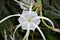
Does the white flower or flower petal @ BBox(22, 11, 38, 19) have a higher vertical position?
flower petal @ BBox(22, 11, 38, 19)

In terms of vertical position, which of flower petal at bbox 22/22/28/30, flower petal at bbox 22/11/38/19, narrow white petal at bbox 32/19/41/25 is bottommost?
flower petal at bbox 22/22/28/30

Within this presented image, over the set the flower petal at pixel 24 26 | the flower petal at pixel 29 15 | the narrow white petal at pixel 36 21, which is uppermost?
the flower petal at pixel 29 15

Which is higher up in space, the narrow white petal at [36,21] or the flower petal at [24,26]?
the narrow white petal at [36,21]

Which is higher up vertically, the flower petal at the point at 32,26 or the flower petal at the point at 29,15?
the flower petal at the point at 29,15

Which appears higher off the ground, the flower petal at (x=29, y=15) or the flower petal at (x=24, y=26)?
the flower petal at (x=29, y=15)

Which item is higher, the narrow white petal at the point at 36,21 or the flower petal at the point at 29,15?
the flower petal at the point at 29,15

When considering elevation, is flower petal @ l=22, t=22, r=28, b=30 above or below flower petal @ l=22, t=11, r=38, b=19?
below

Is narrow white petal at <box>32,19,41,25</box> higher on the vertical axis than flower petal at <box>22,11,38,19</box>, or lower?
lower
